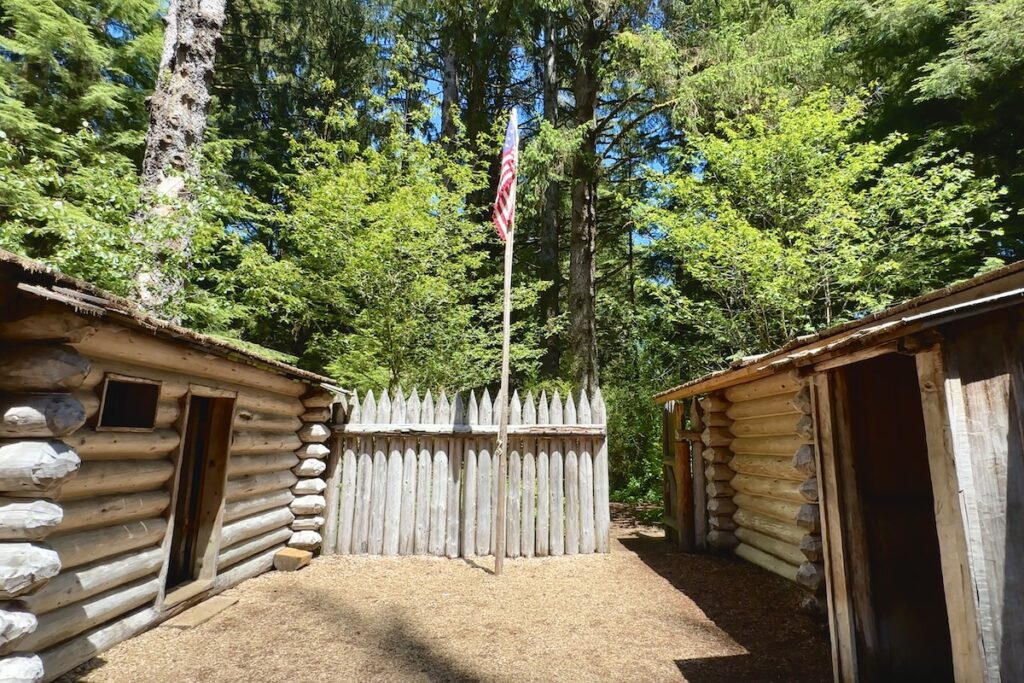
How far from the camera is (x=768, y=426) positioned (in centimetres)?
676

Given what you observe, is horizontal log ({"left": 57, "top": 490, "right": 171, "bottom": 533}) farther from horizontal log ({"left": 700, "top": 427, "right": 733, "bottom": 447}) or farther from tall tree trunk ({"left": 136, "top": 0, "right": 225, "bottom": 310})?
horizontal log ({"left": 700, "top": 427, "right": 733, "bottom": 447})

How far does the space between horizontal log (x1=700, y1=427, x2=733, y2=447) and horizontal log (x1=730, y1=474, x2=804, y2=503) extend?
1.76 ft

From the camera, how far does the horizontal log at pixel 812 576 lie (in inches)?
189

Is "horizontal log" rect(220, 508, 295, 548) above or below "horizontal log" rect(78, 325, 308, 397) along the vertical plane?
below

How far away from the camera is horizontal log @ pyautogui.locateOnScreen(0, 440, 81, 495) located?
3076 mm

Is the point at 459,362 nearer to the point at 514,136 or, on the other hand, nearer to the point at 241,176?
the point at 514,136

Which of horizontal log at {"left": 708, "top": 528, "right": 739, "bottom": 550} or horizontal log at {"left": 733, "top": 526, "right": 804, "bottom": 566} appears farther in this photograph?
horizontal log at {"left": 708, "top": 528, "right": 739, "bottom": 550}

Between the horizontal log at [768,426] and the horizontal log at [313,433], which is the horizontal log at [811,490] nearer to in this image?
the horizontal log at [768,426]

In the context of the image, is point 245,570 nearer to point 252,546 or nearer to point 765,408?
point 252,546

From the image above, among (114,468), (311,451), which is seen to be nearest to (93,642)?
(114,468)

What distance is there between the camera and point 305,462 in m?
7.56

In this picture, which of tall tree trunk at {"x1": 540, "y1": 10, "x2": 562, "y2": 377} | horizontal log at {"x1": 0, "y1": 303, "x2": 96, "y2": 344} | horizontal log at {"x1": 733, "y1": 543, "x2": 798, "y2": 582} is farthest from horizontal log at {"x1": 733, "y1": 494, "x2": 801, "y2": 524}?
tall tree trunk at {"x1": 540, "y1": 10, "x2": 562, "y2": 377}

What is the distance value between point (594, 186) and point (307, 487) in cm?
993

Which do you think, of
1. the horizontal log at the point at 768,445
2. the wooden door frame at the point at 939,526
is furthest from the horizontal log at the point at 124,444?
the horizontal log at the point at 768,445
